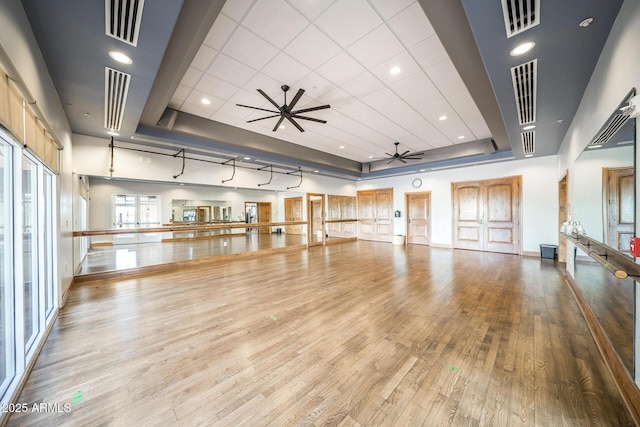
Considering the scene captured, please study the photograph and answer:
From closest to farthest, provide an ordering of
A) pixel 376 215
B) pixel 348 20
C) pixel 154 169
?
1. pixel 348 20
2. pixel 154 169
3. pixel 376 215

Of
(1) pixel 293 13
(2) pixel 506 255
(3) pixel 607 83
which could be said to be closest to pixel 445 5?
(1) pixel 293 13

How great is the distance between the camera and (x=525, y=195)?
23.4 feet

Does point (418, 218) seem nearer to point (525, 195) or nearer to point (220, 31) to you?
point (525, 195)

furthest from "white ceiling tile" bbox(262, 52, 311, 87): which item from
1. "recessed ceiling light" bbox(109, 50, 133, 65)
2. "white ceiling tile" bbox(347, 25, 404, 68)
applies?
"recessed ceiling light" bbox(109, 50, 133, 65)

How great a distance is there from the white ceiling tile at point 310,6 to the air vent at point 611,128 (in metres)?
2.68

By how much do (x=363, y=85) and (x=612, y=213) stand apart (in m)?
3.28

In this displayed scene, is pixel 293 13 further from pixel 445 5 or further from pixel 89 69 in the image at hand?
pixel 89 69

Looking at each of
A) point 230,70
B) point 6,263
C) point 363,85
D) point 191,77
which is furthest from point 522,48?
point 6,263

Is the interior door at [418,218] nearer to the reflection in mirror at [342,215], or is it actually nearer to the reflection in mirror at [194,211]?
the reflection in mirror at [342,215]

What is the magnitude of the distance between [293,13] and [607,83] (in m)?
Answer: 3.08

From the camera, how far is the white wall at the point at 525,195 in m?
6.77

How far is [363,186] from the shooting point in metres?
11.1

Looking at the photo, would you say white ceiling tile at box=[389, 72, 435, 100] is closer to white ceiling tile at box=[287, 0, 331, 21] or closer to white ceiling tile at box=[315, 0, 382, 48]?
white ceiling tile at box=[315, 0, 382, 48]

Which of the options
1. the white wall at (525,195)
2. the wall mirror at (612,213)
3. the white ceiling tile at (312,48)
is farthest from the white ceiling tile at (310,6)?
the white wall at (525,195)
